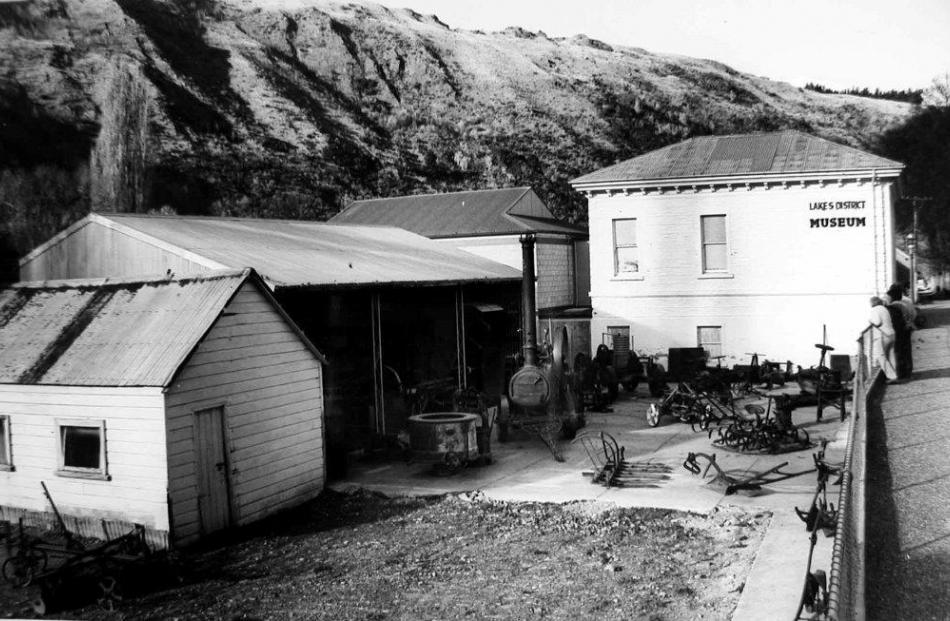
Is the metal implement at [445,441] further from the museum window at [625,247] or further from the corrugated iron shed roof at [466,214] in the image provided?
the corrugated iron shed roof at [466,214]

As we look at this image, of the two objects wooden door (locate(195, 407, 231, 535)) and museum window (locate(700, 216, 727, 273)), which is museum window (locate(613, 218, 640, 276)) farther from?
wooden door (locate(195, 407, 231, 535))

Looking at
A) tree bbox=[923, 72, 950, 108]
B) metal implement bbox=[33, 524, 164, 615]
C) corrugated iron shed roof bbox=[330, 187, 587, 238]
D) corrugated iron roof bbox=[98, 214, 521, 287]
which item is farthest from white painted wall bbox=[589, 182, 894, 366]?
tree bbox=[923, 72, 950, 108]

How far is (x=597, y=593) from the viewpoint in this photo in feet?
32.2

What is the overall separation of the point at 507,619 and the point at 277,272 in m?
9.26

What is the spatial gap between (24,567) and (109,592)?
1.65 meters

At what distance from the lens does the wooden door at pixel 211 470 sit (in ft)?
41.1

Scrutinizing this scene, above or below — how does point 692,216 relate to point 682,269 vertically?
above

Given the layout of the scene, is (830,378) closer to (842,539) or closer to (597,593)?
(597,593)

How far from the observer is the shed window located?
13.6 meters

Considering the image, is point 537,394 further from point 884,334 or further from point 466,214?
point 466,214

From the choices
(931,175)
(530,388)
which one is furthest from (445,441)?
(931,175)

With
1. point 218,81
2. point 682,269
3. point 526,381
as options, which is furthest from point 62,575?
point 218,81

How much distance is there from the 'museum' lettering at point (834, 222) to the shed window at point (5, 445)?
22.6m

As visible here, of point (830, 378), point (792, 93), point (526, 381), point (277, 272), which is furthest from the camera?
point (792, 93)
